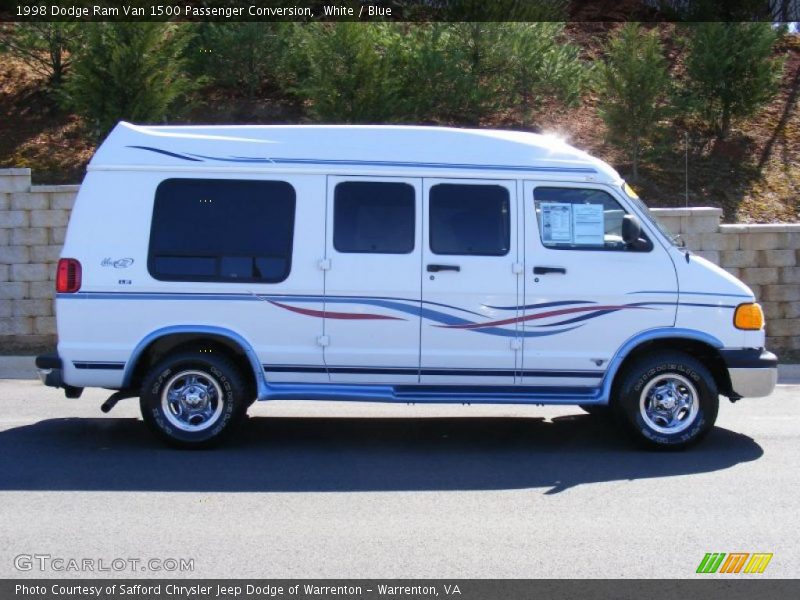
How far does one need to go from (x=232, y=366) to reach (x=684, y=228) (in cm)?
711

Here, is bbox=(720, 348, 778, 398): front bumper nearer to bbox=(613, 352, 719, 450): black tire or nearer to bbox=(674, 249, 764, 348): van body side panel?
bbox=(674, 249, 764, 348): van body side panel

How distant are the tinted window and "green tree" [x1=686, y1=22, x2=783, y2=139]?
35.1 feet

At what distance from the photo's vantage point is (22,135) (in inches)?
685

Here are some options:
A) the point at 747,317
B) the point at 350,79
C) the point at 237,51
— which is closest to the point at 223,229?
the point at 747,317

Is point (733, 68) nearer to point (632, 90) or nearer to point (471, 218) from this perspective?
point (632, 90)

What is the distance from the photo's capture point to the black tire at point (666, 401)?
8000 mm

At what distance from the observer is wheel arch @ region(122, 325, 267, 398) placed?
7.83 meters

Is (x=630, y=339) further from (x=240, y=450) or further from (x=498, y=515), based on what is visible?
(x=240, y=450)

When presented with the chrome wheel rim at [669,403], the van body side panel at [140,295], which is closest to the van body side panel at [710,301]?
the chrome wheel rim at [669,403]

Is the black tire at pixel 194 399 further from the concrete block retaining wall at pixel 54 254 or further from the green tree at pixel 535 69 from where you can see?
the green tree at pixel 535 69

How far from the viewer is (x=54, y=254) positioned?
1290 centimetres

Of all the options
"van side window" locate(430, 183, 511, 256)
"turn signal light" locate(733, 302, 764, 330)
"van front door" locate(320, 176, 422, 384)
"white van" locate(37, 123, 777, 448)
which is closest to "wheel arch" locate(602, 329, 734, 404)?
"white van" locate(37, 123, 777, 448)

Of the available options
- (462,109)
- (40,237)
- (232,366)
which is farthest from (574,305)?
(462,109)
